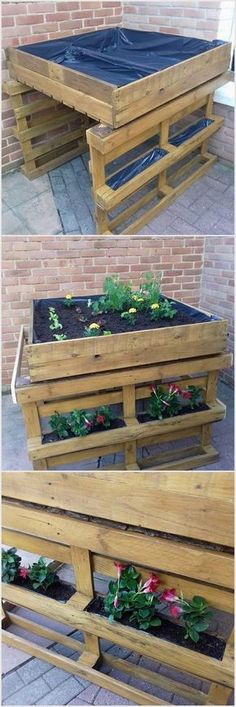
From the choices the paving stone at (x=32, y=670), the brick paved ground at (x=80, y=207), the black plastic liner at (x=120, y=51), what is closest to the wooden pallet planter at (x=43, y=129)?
the brick paved ground at (x=80, y=207)

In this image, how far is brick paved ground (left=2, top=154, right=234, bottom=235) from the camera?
2.92m

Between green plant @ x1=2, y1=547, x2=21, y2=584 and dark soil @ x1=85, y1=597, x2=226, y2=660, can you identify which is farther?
green plant @ x1=2, y1=547, x2=21, y2=584

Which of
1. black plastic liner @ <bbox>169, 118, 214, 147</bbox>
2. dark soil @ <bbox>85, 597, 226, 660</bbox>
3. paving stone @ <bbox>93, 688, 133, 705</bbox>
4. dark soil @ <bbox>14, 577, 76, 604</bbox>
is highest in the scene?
black plastic liner @ <bbox>169, 118, 214, 147</bbox>

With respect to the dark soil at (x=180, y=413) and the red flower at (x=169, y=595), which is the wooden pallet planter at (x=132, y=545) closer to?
the red flower at (x=169, y=595)

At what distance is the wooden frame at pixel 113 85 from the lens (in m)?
2.14

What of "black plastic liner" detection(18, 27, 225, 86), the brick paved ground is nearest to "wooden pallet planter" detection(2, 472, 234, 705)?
the brick paved ground

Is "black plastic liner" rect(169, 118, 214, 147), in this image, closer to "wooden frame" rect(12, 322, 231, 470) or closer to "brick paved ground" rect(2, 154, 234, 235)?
"brick paved ground" rect(2, 154, 234, 235)

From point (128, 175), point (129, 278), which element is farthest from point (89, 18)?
point (129, 278)

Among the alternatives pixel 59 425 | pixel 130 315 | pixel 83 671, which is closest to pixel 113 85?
pixel 130 315

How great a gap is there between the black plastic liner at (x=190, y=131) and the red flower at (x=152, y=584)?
2.52m

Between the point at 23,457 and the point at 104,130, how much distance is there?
1.93 meters

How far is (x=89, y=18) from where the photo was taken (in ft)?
10.2

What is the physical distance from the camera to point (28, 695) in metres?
2.05

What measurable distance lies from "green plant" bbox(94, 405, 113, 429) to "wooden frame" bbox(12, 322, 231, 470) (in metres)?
0.08
